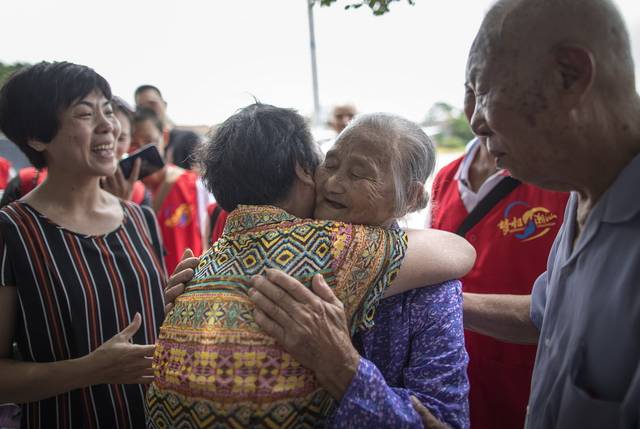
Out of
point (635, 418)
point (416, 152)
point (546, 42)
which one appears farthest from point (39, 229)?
point (635, 418)

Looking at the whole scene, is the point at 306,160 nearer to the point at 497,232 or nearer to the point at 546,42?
the point at 546,42

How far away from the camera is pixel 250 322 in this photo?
1277 mm

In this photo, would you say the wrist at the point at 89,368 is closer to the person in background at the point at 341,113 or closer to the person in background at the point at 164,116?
the person in background at the point at 164,116

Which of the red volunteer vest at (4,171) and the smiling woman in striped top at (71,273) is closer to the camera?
the smiling woman in striped top at (71,273)

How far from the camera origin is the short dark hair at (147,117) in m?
4.71

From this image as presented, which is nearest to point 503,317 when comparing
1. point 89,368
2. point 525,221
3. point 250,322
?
point 525,221

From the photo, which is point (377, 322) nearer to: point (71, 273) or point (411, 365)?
point (411, 365)

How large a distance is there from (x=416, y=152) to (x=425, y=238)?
27cm

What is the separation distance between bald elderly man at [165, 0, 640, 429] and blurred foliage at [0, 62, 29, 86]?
6.36 ft

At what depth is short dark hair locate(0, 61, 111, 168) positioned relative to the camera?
83.9 inches

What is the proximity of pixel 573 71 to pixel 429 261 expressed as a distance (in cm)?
61

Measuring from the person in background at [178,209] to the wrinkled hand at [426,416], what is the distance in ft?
10.6

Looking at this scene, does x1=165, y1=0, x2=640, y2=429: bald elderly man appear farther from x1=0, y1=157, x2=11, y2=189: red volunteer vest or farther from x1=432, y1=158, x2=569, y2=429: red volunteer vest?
x1=0, y1=157, x2=11, y2=189: red volunteer vest

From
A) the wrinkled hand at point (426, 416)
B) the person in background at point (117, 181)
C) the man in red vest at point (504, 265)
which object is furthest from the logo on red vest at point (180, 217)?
the wrinkled hand at point (426, 416)
